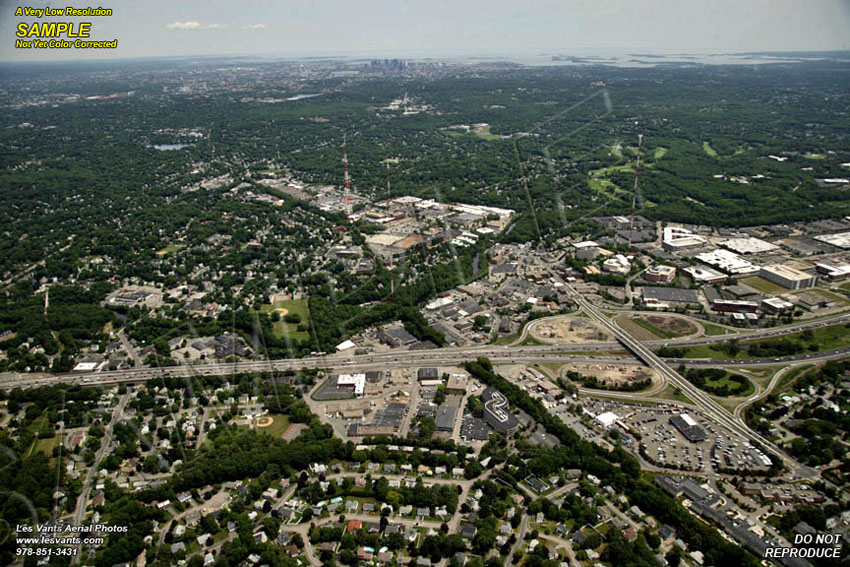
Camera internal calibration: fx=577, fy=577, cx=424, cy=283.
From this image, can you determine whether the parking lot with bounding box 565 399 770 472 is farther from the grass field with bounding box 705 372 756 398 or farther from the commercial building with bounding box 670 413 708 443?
the grass field with bounding box 705 372 756 398

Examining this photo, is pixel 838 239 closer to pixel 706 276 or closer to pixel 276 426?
pixel 706 276

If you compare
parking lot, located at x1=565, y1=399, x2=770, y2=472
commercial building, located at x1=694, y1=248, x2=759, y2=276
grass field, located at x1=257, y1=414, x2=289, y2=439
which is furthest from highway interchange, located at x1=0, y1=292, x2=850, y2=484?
commercial building, located at x1=694, y1=248, x2=759, y2=276

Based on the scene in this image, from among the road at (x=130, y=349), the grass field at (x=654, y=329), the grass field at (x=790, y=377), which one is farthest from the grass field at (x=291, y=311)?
the grass field at (x=790, y=377)

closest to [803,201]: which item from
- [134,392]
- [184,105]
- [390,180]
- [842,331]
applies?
[842,331]

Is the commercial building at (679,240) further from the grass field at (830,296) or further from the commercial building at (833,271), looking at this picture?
the grass field at (830,296)

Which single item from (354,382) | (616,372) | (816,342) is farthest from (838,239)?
(354,382)
